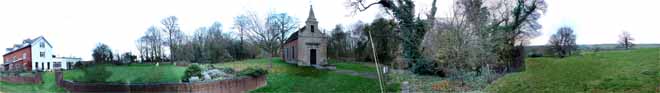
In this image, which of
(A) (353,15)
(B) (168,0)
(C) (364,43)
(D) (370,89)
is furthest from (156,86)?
(A) (353,15)

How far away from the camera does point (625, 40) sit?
1167cm

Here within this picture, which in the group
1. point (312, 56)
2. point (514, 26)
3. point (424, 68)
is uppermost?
point (514, 26)

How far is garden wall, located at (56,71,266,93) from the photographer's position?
4520 mm

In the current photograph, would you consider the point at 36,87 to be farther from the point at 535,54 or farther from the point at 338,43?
the point at 535,54

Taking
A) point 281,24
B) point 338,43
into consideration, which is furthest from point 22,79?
point 338,43

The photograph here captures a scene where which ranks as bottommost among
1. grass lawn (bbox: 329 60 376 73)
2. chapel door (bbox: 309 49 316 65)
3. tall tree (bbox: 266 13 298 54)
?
grass lawn (bbox: 329 60 376 73)

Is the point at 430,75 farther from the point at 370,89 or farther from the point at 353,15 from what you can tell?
the point at 370,89

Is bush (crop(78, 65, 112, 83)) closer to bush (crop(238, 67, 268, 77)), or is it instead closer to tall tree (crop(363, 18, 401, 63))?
bush (crop(238, 67, 268, 77))

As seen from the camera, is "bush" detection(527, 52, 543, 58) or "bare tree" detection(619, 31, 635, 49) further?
"bush" detection(527, 52, 543, 58)

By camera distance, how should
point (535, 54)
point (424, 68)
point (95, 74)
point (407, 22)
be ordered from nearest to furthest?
point (95, 74) → point (424, 68) → point (407, 22) → point (535, 54)

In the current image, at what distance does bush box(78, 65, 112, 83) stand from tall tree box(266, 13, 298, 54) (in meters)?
1.94

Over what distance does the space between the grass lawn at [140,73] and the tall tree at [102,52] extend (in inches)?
3.3

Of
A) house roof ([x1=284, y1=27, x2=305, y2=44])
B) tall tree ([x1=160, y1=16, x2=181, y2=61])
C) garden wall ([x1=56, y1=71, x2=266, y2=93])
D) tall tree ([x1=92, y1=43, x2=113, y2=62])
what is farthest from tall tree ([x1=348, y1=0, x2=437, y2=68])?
tall tree ([x1=92, y1=43, x2=113, y2=62])

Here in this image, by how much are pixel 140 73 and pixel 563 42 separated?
1549cm
